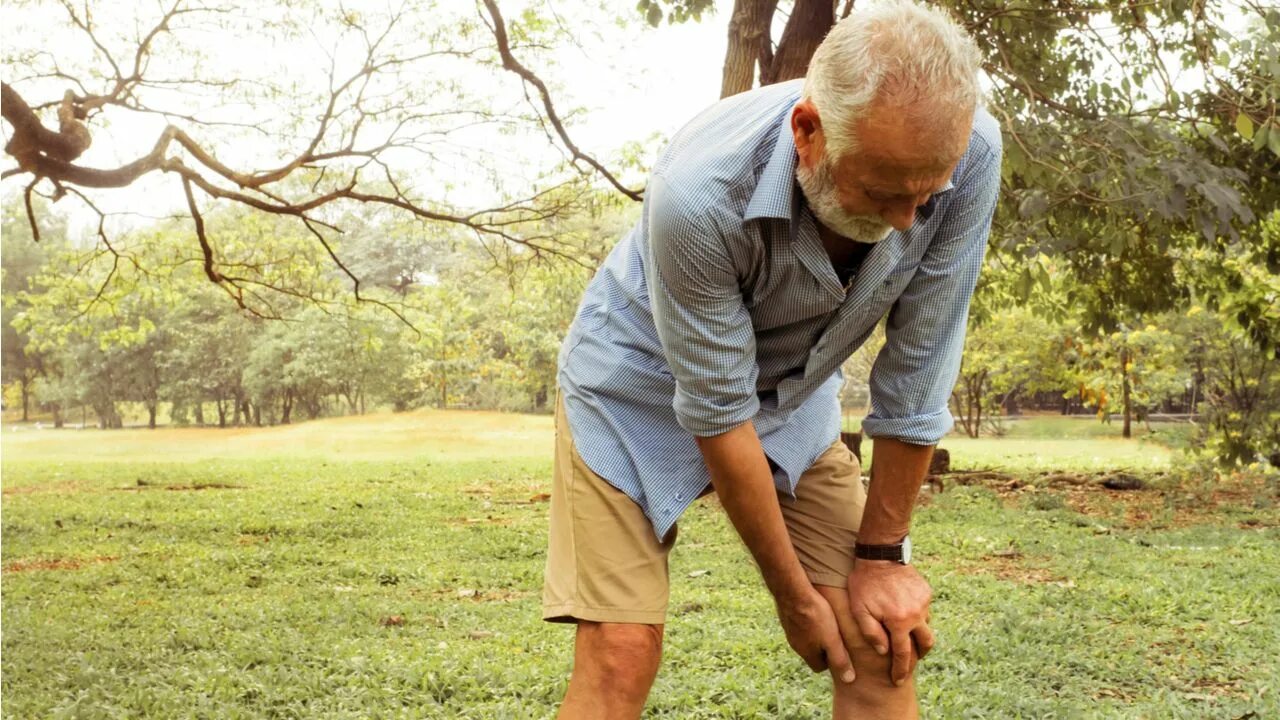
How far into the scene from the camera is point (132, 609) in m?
5.78

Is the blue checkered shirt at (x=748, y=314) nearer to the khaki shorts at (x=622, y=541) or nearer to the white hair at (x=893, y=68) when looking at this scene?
the khaki shorts at (x=622, y=541)

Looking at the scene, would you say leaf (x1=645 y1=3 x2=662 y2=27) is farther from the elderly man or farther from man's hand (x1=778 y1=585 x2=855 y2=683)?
man's hand (x1=778 y1=585 x2=855 y2=683)

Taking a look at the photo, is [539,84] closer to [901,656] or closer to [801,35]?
[801,35]

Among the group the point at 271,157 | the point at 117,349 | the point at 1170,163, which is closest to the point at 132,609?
the point at 1170,163

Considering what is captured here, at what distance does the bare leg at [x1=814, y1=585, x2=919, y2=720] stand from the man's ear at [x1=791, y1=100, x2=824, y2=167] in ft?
2.99

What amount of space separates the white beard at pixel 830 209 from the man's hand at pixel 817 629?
0.69 metres

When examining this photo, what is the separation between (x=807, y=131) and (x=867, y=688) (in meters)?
1.09

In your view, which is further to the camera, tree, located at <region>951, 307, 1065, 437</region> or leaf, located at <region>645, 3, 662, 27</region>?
tree, located at <region>951, 307, 1065, 437</region>

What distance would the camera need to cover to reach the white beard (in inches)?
69.1

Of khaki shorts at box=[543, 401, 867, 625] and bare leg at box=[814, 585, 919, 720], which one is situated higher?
khaki shorts at box=[543, 401, 867, 625]

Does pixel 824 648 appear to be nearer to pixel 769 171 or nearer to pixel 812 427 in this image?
pixel 812 427

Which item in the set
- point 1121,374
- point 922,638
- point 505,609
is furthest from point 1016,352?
point 922,638

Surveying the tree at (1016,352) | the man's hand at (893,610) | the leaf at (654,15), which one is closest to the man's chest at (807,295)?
the man's hand at (893,610)

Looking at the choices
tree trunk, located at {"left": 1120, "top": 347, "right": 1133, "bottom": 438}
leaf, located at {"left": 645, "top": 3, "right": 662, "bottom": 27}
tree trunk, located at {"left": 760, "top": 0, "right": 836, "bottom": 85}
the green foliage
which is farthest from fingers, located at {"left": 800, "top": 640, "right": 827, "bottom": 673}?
tree trunk, located at {"left": 1120, "top": 347, "right": 1133, "bottom": 438}
